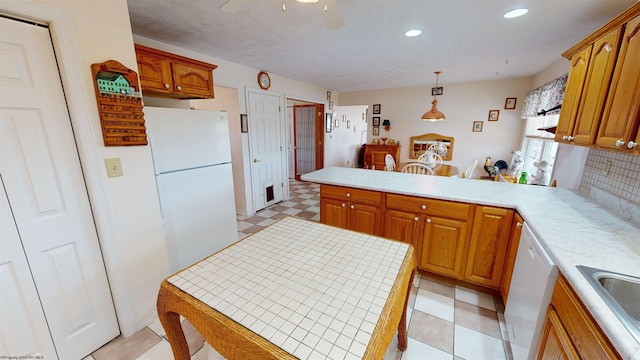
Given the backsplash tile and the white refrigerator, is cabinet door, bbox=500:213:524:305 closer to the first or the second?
the backsplash tile

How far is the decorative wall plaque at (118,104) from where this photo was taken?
4.30 ft

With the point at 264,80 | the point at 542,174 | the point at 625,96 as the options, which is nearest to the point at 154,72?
the point at 264,80

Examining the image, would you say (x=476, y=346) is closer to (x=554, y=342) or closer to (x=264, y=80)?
(x=554, y=342)

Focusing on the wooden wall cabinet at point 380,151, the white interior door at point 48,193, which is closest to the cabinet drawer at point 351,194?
the white interior door at point 48,193

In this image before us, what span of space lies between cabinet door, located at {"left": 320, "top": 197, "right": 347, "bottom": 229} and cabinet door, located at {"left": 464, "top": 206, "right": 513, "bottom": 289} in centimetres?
109

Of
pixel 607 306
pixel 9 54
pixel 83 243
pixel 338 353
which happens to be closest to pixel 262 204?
pixel 83 243

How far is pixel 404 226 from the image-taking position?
2039mm

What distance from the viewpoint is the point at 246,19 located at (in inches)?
74.5

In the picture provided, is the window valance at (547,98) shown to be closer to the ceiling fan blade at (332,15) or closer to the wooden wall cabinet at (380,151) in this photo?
the wooden wall cabinet at (380,151)

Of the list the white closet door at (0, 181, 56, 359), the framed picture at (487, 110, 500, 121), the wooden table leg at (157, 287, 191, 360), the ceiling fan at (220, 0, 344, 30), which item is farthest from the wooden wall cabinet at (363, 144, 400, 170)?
the white closet door at (0, 181, 56, 359)

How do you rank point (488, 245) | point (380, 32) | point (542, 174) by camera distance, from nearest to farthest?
point (488, 245) < point (380, 32) < point (542, 174)

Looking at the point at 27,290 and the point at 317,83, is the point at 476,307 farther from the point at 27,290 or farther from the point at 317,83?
the point at 317,83

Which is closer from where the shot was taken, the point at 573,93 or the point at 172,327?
the point at 172,327

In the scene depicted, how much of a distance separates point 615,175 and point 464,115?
11.7 ft
